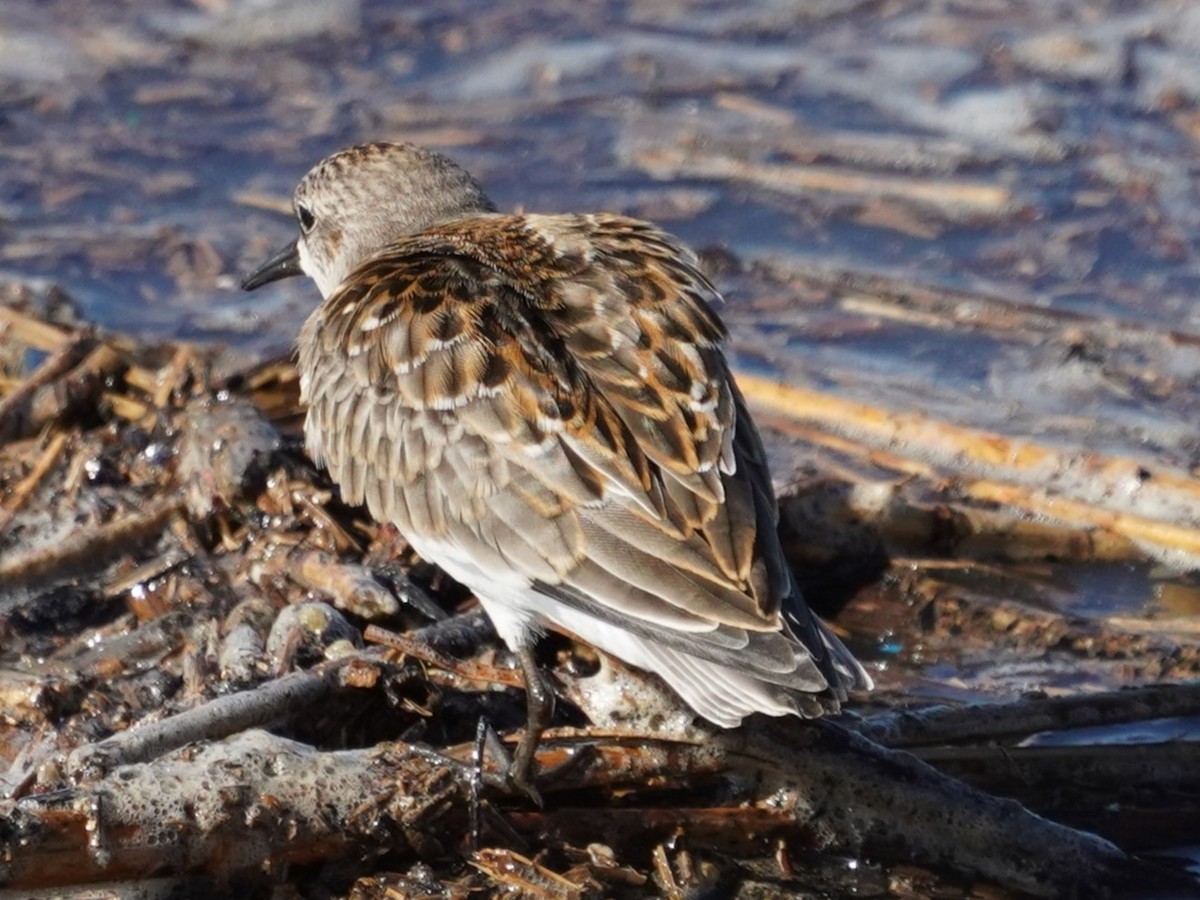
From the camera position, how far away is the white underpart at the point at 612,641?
4086mm

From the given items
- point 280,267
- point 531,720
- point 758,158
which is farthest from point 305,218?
point 758,158

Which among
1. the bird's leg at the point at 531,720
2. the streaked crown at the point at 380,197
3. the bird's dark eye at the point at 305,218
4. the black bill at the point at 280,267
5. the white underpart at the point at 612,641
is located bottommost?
the bird's leg at the point at 531,720

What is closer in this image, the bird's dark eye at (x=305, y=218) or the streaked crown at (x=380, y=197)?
the streaked crown at (x=380, y=197)

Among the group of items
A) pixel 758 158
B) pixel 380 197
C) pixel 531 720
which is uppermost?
pixel 380 197

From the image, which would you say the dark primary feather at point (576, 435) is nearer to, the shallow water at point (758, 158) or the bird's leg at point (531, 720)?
the bird's leg at point (531, 720)

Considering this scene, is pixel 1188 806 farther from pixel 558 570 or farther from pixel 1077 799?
pixel 558 570

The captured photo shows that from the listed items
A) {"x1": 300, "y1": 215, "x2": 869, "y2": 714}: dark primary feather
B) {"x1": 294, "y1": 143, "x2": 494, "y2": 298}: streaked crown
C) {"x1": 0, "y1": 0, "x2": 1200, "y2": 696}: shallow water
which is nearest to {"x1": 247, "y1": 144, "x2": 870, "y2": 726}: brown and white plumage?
{"x1": 300, "y1": 215, "x2": 869, "y2": 714}: dark primary feather

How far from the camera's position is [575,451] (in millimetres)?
4309

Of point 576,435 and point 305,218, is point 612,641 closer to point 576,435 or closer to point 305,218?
point 576,435

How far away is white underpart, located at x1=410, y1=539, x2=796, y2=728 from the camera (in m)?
4.09

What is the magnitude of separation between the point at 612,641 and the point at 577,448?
1.51ft

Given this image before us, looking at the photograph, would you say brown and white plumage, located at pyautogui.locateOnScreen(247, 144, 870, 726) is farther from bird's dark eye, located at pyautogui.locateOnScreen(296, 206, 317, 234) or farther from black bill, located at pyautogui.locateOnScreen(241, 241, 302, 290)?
black bill, located at pyautogui.locateOnScreen(241, 241, 302, 290)

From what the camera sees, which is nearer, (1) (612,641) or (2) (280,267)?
(1) (612,641)

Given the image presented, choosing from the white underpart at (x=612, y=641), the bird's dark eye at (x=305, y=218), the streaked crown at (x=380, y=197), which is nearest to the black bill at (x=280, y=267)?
the bird's dark eye at (x=305, y=218)
